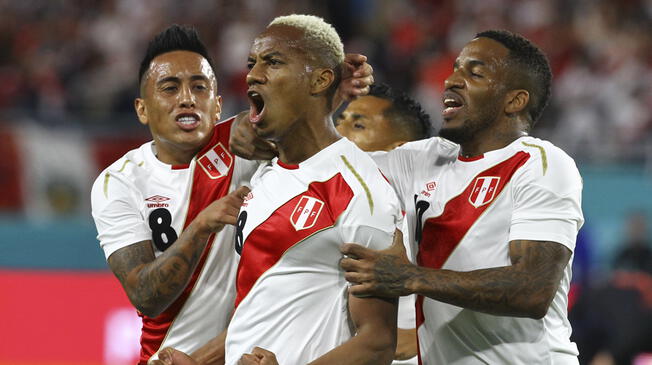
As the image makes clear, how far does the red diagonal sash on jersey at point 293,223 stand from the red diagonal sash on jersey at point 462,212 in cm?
60

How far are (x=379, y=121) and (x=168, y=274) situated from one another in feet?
5.20

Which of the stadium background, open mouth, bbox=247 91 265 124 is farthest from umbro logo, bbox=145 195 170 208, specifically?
the stadium background

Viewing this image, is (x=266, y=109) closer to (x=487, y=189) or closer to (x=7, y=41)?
(x=487, y=189)

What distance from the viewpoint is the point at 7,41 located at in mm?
12648

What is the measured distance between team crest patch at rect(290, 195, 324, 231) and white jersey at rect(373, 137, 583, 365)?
664 mm

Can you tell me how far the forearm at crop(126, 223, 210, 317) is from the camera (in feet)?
13.3

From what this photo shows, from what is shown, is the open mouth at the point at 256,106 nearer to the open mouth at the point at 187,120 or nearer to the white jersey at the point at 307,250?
the white jersey at the point at 307,250

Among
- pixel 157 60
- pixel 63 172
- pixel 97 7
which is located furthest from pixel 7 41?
pixel 157 60

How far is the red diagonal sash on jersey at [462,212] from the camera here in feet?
Answer: 13.1

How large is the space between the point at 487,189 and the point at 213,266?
1.24 m

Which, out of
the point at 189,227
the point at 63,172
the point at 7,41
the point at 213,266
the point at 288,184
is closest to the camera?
the point at 288,184

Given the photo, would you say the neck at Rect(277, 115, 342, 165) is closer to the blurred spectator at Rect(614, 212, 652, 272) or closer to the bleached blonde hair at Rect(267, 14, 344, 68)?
the bleached blonde hair at Rect(267, 14, 344, 68)

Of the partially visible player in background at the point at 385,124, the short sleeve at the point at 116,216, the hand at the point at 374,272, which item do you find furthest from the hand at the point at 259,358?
the partially visible player in background at the point at 385,124

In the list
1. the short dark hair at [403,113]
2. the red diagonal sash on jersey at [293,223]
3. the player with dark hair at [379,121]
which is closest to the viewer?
the red diagonal sash on jersey at [293,223]
